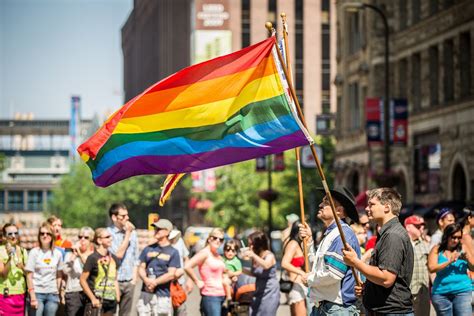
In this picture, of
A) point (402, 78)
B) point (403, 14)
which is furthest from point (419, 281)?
point (403, 14)

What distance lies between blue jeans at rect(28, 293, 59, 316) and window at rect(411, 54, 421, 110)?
130 ft

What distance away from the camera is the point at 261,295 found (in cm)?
1658

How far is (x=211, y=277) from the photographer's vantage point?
17906mm

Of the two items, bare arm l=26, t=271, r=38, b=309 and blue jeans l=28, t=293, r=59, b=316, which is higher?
bare arm l=26, t=271, r=38, b=309

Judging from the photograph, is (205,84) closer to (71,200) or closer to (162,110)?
(162,110)

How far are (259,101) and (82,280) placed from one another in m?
4.93

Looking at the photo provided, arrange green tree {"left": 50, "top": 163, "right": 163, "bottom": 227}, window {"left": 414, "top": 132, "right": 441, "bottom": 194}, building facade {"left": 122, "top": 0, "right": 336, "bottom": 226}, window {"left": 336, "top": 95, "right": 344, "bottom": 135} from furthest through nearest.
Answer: green tree {"left": 50, "top": 163, "right": 163, "bottom": 227} < building facade {"left": 122, "top": 0, "right": 336, "bottom": 226} < window {"left": 336, "top": 95, "right": 344, "bottom": 135} < window {"left": 414, "top": 132, "right": 441, "bottom": 194}

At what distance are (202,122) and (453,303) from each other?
3.81m

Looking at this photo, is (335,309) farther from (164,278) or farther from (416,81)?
(416,81)

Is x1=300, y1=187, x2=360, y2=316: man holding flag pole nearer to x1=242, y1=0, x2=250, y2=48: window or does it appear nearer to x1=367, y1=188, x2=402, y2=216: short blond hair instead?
x1=367, y1=188, x2=402, y2=216: short blond hair

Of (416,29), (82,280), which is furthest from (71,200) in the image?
(82,280)

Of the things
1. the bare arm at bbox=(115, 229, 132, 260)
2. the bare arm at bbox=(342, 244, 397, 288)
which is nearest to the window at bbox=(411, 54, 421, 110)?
the bare arm at bbox=(115, 229, 132, 260)

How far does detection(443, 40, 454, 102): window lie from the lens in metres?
51.2

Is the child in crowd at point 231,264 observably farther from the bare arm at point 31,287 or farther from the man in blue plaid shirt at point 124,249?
the bare arm at point 31,287
